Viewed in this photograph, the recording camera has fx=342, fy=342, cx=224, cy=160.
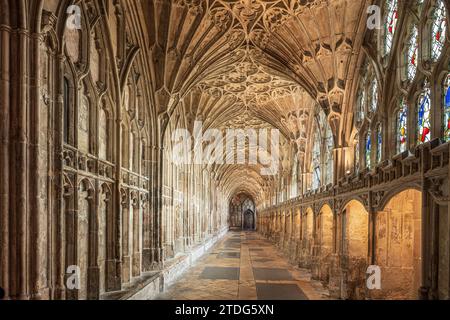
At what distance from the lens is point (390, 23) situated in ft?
32.1

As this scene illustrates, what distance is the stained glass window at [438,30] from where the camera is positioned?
686 cm

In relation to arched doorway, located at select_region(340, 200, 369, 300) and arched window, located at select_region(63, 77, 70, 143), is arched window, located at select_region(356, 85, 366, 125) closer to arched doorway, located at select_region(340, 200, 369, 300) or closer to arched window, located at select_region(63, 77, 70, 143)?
arched doorway, located at select_region(340, 200, 369, 300)

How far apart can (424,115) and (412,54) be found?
182 centimetres

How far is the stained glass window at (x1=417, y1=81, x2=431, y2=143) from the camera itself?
24.1 ft

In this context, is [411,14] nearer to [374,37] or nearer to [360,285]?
[374,37]

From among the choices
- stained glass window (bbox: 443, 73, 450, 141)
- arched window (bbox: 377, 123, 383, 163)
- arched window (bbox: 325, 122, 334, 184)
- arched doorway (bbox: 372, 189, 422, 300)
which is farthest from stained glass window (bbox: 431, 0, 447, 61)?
arched window (bbox: 325, 122, 334, 184)

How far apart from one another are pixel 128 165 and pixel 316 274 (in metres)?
9.84

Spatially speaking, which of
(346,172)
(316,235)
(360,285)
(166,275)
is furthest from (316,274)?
(166,275)

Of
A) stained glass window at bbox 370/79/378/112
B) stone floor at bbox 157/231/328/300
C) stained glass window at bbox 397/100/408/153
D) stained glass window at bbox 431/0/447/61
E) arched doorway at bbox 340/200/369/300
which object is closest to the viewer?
stained glass window at bbox 431/0/447/61

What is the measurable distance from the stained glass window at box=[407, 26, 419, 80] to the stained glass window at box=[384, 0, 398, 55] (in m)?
0.71

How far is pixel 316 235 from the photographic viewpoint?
16.7m

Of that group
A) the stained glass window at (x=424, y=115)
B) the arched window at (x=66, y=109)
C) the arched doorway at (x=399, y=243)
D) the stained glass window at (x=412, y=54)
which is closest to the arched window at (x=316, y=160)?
the arched doorway at (x=399, y=243)

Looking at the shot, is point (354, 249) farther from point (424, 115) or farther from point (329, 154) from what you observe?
point (424, 115)

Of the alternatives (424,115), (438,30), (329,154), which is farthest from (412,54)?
(329,154)
